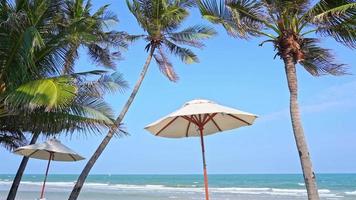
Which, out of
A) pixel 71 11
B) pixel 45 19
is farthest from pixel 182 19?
pixel 45 19

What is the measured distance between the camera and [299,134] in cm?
695

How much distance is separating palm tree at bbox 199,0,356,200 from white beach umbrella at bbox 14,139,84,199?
532 centimetres

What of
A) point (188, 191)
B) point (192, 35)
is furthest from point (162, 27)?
point (188, 191)

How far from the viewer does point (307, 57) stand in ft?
27.0

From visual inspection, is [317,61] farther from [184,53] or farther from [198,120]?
[184,53]

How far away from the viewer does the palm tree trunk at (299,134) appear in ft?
21.6

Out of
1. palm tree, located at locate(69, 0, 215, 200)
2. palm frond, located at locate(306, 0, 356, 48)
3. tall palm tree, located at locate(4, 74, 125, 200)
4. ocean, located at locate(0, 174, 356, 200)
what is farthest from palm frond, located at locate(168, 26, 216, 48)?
ocean, located at locate(0, 174, 356, 200)

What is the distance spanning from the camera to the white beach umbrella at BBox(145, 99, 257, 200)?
6.32m

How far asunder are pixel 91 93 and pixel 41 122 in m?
1.67

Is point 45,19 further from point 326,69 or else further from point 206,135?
point 326,69

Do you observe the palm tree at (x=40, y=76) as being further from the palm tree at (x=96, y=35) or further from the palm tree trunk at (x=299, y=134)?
the palm tree trunk at (x=299, y=134)

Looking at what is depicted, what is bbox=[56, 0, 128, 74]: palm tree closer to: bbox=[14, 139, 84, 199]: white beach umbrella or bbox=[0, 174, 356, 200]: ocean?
bbox=[14, 139, 84, 199]: white beach umbrella

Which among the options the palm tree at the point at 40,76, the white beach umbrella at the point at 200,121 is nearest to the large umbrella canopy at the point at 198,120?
the white beach umbrella at the point at 200,121

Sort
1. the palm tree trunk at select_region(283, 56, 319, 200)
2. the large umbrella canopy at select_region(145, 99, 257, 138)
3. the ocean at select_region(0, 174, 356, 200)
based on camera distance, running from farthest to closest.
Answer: the ocean at select_region(0, 174, 356, 200)
the palm tree trunk at select_region(283, 56, 319, 200)
the large umbrella canopy at select_region(145, 99, 257, 138)
